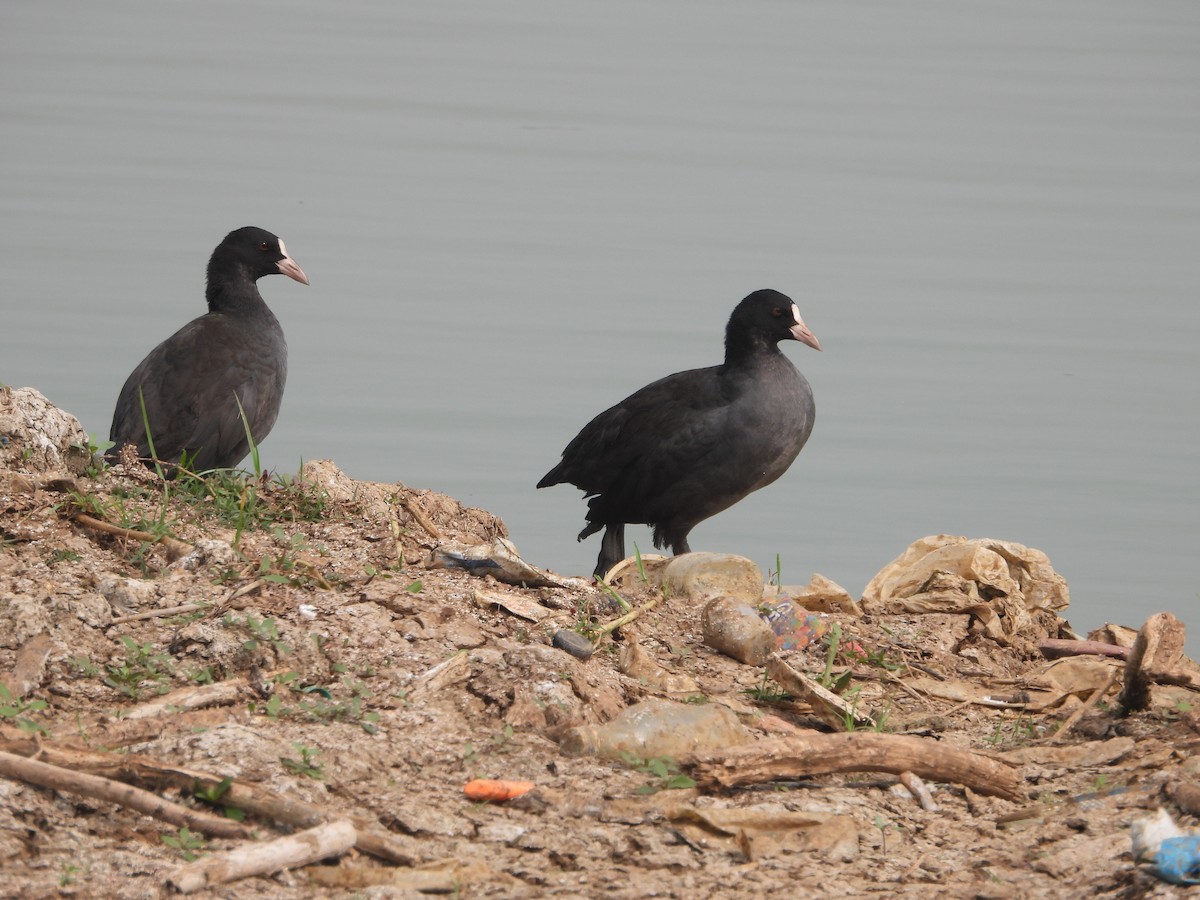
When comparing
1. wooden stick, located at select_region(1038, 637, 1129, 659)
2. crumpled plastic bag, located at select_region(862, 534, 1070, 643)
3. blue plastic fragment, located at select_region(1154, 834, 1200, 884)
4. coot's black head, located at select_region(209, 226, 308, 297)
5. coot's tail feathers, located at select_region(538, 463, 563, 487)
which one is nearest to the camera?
blue plastic fragment, located at select_region(1154, 834, 1200, 884)

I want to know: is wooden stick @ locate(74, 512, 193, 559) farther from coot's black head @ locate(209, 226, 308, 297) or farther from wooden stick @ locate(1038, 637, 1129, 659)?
coot's black head @ locate(209, 226, 308, 297)

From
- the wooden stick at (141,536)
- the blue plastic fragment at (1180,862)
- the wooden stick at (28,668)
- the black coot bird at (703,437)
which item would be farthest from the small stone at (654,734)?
the black coot bird at (703,437)

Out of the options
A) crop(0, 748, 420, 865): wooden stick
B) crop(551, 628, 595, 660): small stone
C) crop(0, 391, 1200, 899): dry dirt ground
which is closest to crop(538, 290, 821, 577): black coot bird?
crop(0, 391, 1200, 899): dry dirt ground

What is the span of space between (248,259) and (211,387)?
123 cm

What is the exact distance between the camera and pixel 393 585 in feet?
14.5

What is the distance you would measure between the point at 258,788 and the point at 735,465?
14.4 feet

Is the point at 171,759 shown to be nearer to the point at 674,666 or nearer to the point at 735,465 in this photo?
the point at 674,666

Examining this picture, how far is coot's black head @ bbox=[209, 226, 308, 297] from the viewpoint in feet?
26.8

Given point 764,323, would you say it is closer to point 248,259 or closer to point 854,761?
point 248,259

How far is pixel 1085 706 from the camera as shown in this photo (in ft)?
14.5

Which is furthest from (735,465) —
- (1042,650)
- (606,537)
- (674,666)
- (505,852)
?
(505,852)

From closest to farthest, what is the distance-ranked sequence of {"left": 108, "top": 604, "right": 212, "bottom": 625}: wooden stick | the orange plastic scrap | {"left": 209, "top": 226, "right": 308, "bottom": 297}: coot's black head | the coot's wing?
the orange plastic scrap
{"left": 108, "top": 604, "right": 212, "bottom": 625}: wooden stick
the coot's wing
{"left": 209, "top": 226, "right": 308, "bottom": 297}: coot's black head

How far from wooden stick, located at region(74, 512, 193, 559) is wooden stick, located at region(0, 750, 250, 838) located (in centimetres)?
135

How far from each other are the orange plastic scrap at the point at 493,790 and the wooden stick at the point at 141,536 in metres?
1.38
